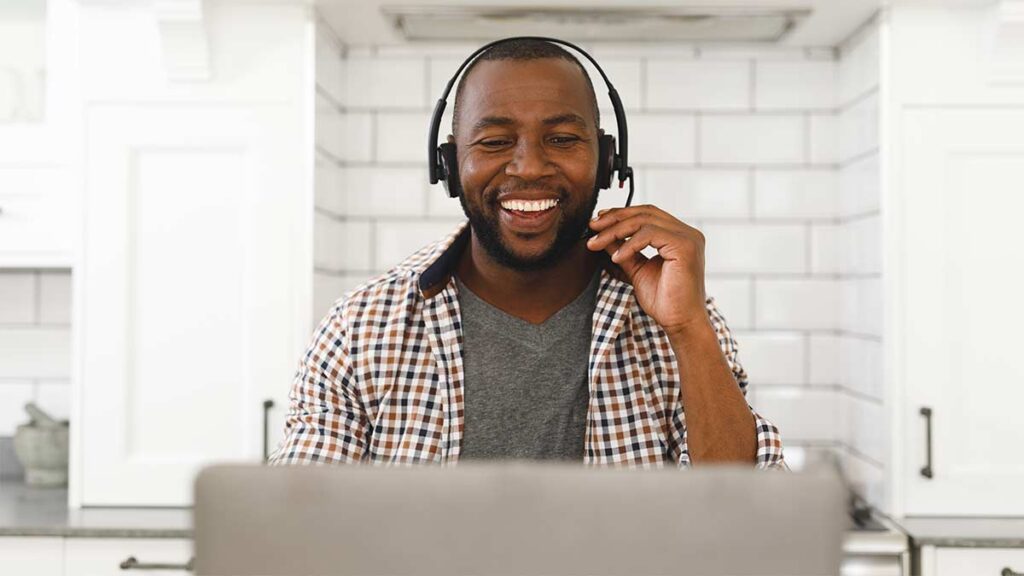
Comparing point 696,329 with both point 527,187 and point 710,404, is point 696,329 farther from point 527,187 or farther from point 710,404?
point 527,187

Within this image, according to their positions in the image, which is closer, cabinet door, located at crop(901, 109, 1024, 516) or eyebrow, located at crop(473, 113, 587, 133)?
eyebrow, located at crop(473, 113, 587, 133)

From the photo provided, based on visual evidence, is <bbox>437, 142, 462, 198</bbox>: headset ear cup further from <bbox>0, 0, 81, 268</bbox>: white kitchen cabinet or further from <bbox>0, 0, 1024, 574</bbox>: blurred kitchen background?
<bbox>0, 0, 81, 268</bbox>: white kitchen cabinet

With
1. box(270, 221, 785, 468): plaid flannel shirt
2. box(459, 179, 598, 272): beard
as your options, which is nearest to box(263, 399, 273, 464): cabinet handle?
box(270, 221, 785, 468): plaid flannel shirt

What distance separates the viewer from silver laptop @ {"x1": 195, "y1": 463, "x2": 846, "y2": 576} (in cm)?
41

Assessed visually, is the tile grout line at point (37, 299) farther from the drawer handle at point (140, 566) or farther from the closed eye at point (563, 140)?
the closed eye at point (563, 140)

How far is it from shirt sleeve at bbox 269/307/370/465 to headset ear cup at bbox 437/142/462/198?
216 mm

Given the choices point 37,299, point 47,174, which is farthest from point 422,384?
point 37,299

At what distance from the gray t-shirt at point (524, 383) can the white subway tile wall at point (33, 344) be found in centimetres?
145

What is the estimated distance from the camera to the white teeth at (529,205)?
1132 mm

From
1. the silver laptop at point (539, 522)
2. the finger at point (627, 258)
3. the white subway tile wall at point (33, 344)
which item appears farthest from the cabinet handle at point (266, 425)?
the silver laptop at point (539, 522)

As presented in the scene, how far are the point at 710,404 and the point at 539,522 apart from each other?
674 millimetres

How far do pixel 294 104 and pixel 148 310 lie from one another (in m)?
0.51

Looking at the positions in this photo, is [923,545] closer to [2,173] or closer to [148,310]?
[148,310]

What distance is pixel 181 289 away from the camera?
196cm
